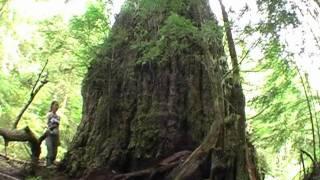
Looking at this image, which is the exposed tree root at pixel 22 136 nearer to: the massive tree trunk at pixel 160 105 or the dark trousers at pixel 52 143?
the dark trousers at pixel 52 143

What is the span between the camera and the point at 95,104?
12336mm

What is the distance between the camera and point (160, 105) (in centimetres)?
1080

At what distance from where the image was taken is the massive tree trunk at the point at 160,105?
889cm

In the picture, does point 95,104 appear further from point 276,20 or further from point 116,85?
point 276,20

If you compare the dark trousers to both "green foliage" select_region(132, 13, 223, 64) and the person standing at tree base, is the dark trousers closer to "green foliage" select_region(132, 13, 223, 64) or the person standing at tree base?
the person standing at tree base

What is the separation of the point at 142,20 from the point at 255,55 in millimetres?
4175

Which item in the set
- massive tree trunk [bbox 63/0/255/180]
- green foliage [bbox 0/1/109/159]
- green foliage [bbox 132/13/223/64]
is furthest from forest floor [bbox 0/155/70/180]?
green foliage [bbox 132/13/223/64]

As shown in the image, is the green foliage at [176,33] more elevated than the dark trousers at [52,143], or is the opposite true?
the green foliage at [176,33]

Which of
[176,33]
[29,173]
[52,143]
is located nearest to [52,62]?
[52,143]

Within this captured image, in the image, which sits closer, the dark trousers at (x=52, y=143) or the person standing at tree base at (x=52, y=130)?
the person standing at tree base at (x=52, y=130)

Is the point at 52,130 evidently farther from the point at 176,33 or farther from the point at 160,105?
the point at 176,33

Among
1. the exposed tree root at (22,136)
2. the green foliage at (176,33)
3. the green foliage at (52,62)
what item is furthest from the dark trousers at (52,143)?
the green foliage at (176,33)

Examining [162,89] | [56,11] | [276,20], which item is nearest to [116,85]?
[162,89]

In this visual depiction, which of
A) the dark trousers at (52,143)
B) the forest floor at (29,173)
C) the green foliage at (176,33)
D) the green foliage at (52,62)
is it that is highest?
the green foliage at (52,62)
